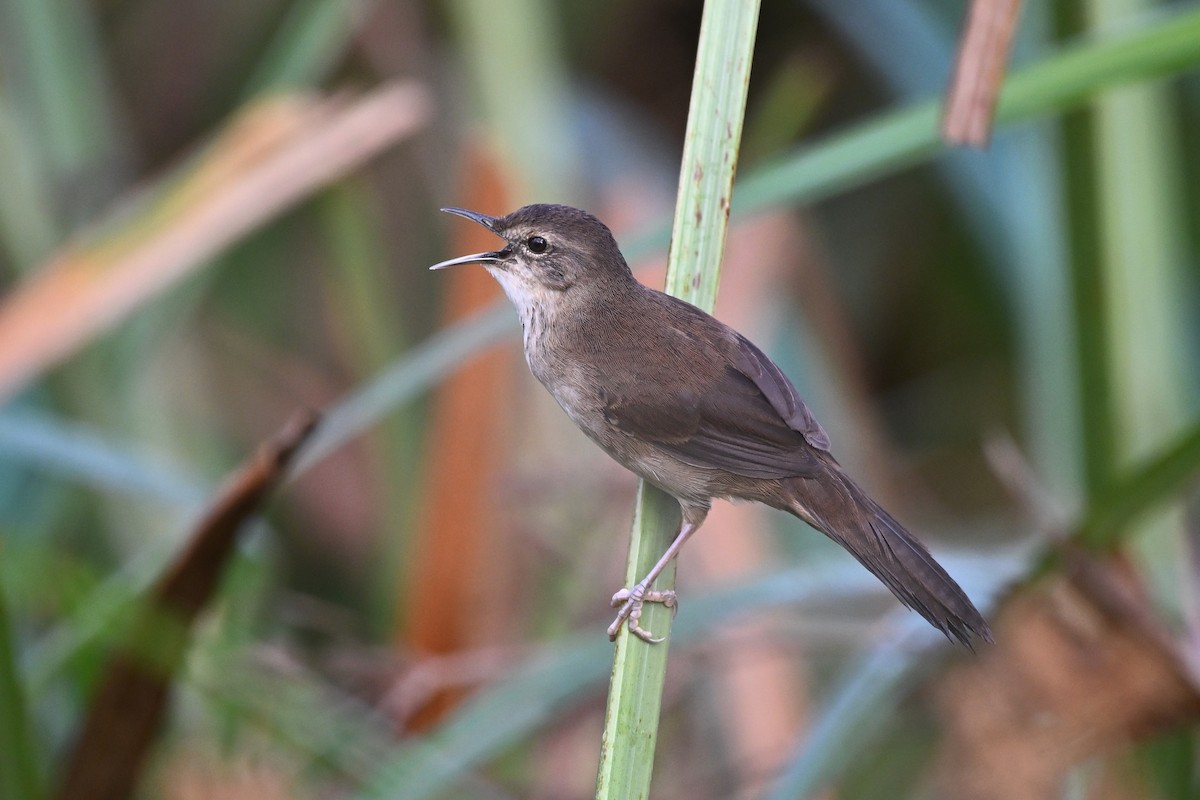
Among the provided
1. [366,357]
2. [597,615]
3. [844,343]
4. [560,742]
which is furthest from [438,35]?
[560,742]

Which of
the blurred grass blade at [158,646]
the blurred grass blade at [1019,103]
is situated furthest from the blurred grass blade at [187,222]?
the blurred grass blade at [1019,103]

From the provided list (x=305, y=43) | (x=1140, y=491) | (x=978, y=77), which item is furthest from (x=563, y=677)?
(x=305, y=43)

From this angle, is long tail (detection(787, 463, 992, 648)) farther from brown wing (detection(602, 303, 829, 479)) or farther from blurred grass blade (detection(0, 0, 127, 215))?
blurred grass blade (detection(0, 0, 127, 215))

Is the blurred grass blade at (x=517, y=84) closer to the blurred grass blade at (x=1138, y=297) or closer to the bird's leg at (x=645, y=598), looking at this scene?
the blurred grass blade at (x=1138, y=297)

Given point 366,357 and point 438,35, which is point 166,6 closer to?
point 438,35

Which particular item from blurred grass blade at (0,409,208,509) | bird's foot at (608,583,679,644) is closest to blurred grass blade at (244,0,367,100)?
blurred grass blade at (0,409,208,509)

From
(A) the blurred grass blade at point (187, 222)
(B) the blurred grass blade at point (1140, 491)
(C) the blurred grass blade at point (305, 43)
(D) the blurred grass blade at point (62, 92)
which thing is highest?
(C) the blurred grass blade at point (305, 43)

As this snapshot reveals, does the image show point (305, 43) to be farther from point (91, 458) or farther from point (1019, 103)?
point (1019, 103)
